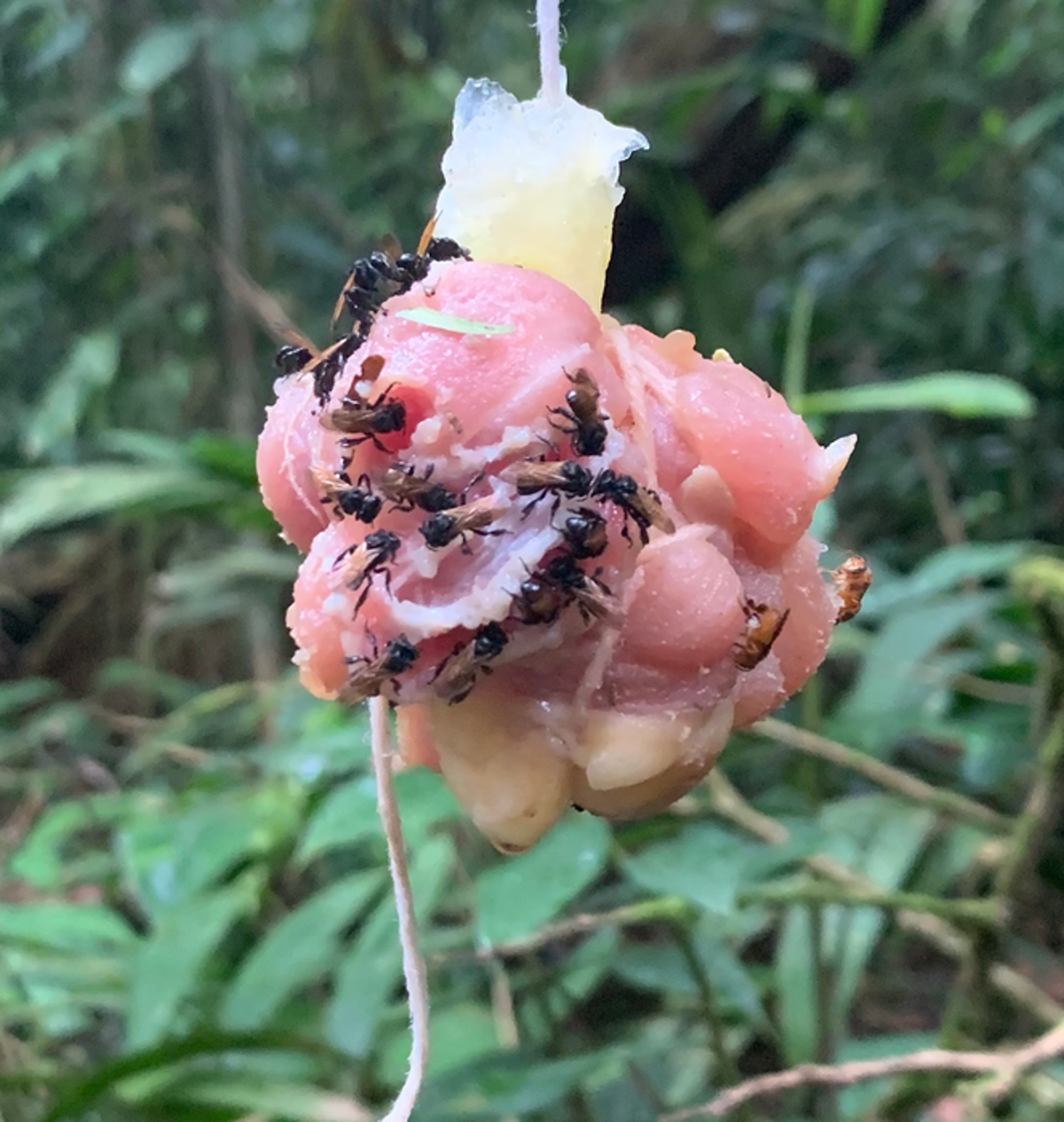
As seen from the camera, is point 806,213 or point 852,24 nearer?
point 852,24

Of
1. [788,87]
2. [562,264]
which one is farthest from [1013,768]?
[788,87]

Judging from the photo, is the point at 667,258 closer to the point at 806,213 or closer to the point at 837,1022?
the point at 806,213

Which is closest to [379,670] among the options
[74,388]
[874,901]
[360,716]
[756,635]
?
[756,635]

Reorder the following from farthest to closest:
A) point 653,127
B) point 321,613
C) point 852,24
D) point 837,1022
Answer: point 653,127, point 852,24, point 837,1022, point 321,613

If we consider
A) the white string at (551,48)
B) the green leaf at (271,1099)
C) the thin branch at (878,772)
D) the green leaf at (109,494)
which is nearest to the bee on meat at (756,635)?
the white string at (551,48)

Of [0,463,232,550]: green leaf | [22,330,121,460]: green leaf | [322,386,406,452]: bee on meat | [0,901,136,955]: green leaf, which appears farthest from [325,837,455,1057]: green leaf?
[22,330,121,460]: green leaf

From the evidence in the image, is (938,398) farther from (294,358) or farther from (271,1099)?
(271,1099)
